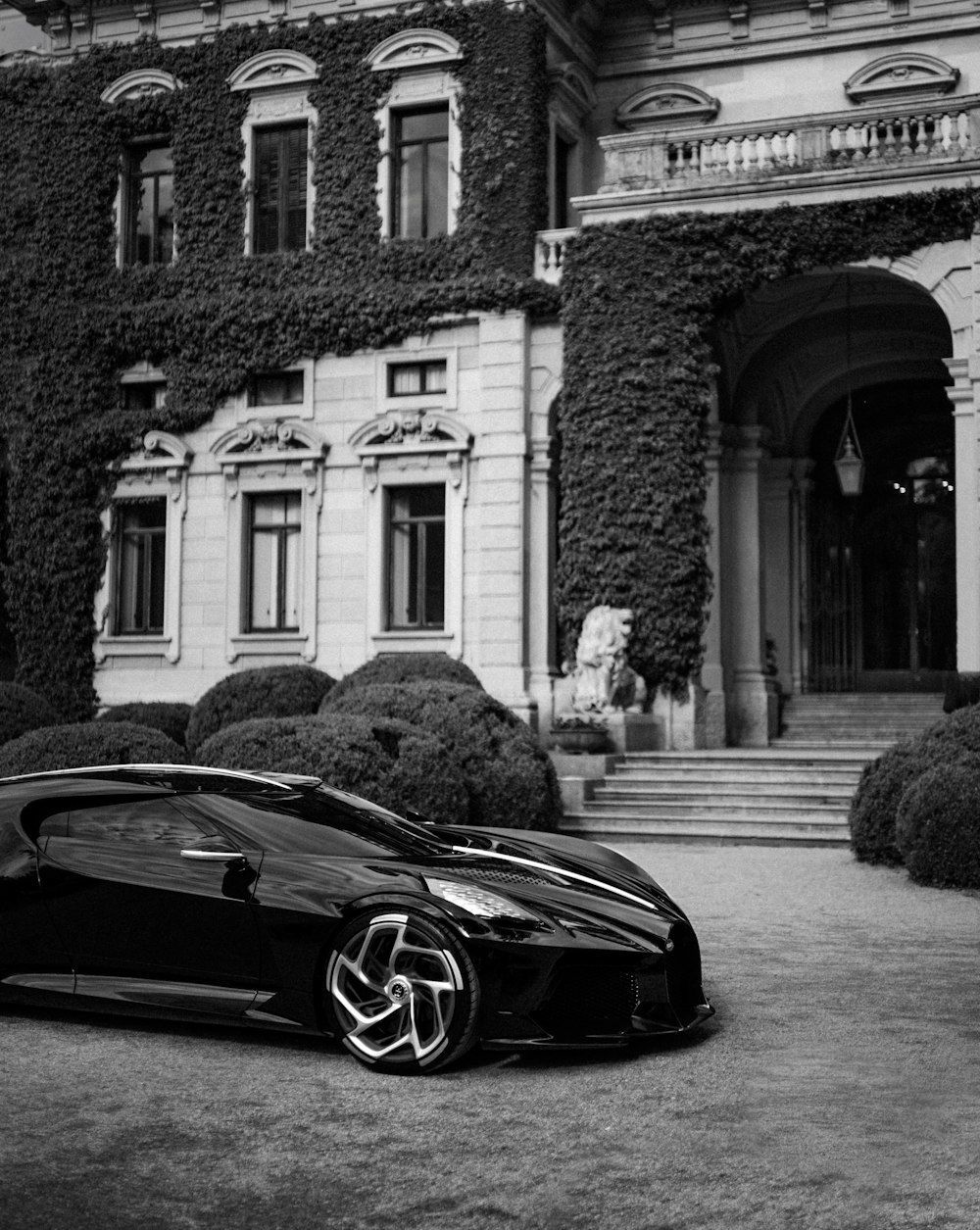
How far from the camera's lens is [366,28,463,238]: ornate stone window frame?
22.9m

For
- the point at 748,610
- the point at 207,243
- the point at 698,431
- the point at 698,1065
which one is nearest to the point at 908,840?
the point at 698,1065

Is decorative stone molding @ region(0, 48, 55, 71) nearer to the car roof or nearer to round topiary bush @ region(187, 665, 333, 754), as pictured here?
round topiary bush @ region(187, 665, 333, 754)

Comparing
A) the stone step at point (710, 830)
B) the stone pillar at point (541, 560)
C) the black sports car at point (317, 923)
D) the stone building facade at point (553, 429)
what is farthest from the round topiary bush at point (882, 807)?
the stone pillar at point (541, 560)

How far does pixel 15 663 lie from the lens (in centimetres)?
2509

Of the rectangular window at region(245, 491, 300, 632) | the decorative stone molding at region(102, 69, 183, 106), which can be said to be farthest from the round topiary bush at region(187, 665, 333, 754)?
the decorative stone molding at region(102, 69, 183, 106)

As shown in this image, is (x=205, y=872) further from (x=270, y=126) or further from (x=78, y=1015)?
(x=270, y=126)

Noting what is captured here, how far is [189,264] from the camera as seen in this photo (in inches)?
954

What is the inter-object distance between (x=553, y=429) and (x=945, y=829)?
11708 mm

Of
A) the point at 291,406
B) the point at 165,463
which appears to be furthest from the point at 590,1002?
the point at 165,463

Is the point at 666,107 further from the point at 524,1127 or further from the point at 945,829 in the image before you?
the point at 524,1127

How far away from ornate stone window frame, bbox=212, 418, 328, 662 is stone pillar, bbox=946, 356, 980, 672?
922 cm

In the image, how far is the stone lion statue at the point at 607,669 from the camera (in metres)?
20.1

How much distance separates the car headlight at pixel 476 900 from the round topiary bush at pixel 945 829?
21.6 ft

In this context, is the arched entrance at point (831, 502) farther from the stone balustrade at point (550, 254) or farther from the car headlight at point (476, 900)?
the car headlight at point (476, 900)
